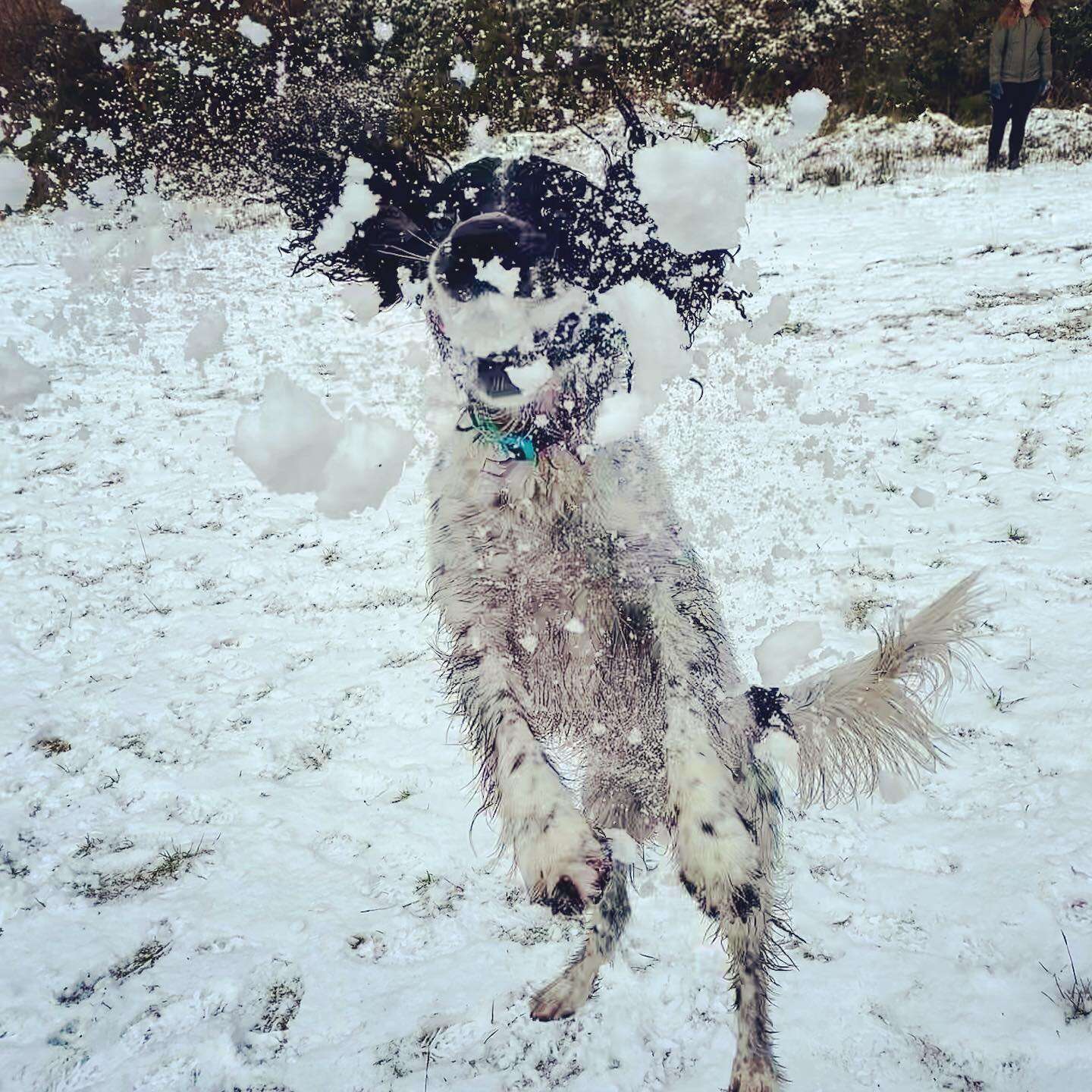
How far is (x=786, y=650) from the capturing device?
3.43 metres

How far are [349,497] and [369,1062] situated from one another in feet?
10.3

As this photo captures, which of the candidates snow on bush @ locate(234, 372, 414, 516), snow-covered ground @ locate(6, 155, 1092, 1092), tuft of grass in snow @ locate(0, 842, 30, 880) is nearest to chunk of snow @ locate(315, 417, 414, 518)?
snow on bush @ locate(234, 372, 414, 516)

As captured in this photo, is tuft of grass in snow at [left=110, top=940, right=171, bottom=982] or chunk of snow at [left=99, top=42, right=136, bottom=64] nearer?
tuft of grass in snow at [left=110, top=940, right=171, bottom=982]

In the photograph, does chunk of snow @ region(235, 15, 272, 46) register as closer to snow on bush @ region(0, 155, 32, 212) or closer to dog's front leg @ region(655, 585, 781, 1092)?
snow on bush @ region(0, 155, 32, 212)

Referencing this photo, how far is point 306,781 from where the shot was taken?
298 cm

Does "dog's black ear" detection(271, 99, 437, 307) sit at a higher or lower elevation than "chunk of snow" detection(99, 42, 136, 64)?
lower

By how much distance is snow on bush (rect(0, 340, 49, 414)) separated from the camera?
6.43 m

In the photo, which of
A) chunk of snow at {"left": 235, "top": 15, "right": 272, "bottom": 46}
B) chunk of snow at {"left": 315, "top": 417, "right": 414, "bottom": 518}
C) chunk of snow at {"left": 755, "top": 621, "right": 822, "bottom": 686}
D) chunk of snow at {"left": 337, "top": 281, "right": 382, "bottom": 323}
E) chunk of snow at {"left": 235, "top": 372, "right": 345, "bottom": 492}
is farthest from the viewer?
chunk of snow at {"left": 315, "top": 417, "right": 414, "bottom": 518}

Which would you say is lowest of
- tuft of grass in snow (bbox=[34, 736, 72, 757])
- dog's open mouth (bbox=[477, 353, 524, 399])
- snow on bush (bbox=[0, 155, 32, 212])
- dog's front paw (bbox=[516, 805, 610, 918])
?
tuft of grass in snow (bbox=[34, 736, 72, 757])

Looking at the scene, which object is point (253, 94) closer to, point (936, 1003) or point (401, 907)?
point (401, 907)

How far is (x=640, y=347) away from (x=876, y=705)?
124 centimetres

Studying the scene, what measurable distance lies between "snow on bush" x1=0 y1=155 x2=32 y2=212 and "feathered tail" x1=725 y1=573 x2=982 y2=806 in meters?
4.87

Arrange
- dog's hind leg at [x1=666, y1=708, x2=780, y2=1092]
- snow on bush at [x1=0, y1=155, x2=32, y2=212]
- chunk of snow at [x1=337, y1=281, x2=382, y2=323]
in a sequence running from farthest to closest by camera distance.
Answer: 1. snow on bush at [x1=0, y1=155, x2=32, y2=212]
2. chunk of snow at [x1=337, y1=281, x2=382, y2=323]
3. dog's hind leg at [x1=666, y1=708, x2=780, y2=1092]

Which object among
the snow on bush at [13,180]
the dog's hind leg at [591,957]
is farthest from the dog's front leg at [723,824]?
the snow on bush at [13,180]
